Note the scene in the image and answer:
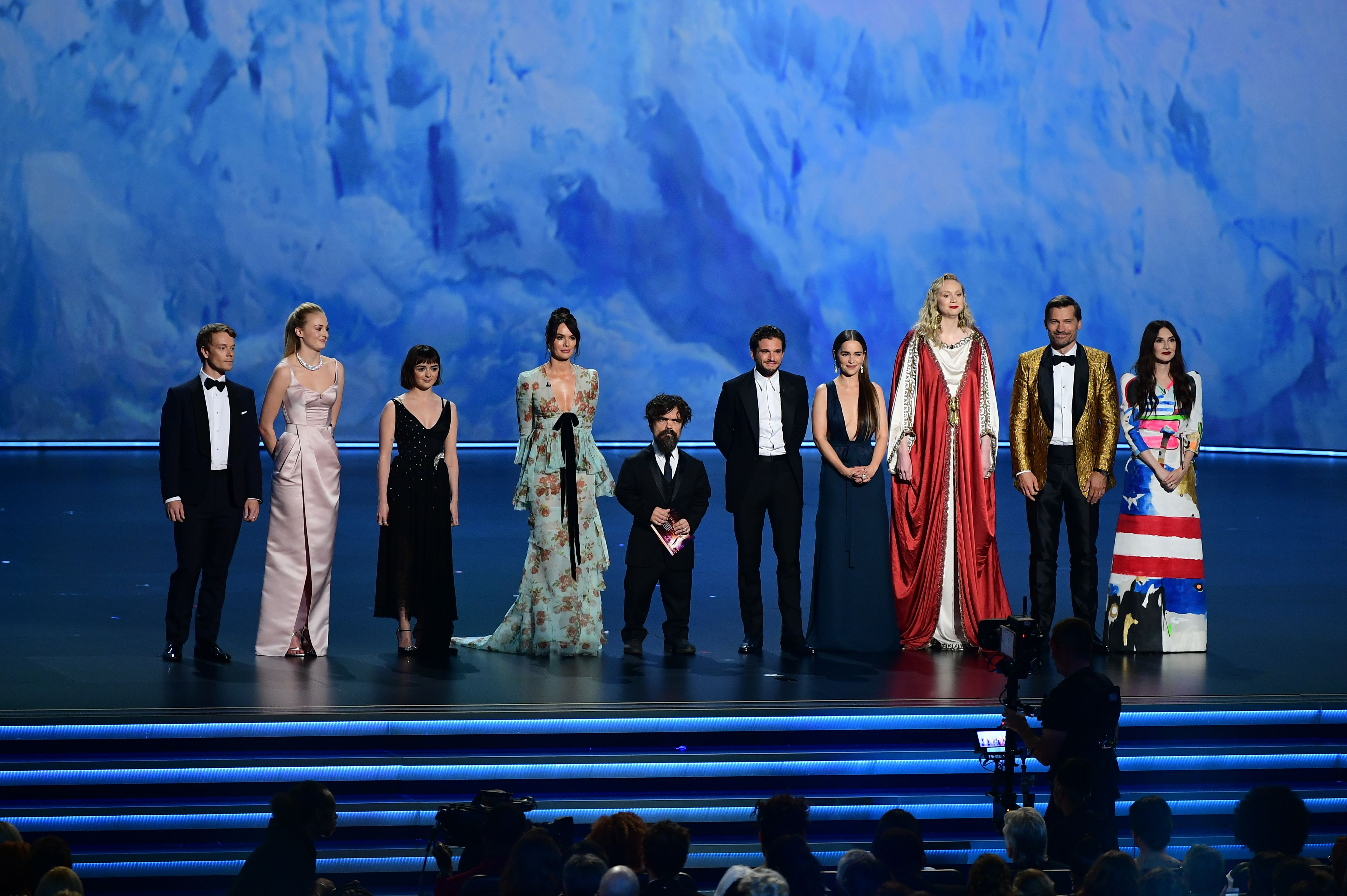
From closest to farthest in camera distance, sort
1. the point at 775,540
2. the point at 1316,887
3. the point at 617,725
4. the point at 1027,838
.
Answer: the point at 1316,887, the point at 1027,838, the point at 617,725, the point at 775,540

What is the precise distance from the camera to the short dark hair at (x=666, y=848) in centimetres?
260

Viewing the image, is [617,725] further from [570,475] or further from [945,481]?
[945,481]

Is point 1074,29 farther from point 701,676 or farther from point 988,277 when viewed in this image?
point 701,676

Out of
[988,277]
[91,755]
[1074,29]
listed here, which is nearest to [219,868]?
[91,755]

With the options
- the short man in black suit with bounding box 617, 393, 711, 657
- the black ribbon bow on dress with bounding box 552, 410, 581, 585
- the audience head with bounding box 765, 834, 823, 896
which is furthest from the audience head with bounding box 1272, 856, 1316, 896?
the black ribbon bow on dress with bounding box 552, 410, 581, 585

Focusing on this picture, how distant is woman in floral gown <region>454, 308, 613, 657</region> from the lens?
17.8ft

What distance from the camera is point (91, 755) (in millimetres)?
4168

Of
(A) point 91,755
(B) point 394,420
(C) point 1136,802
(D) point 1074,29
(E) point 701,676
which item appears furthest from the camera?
(D) point 1074,29

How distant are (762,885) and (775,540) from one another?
3.06 metres

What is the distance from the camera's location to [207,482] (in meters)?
5.23

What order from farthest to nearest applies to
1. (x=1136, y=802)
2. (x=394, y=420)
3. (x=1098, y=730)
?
(x=394, y=420) → (x=1098, y=730) → (x=1136, y=802)

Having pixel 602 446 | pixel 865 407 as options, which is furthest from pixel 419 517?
pixel 602 446

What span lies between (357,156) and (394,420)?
44.5ft

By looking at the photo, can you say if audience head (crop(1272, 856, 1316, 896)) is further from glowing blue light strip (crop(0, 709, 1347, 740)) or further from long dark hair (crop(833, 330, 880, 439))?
long dark hair (crop(833, 330, 880, 439))
